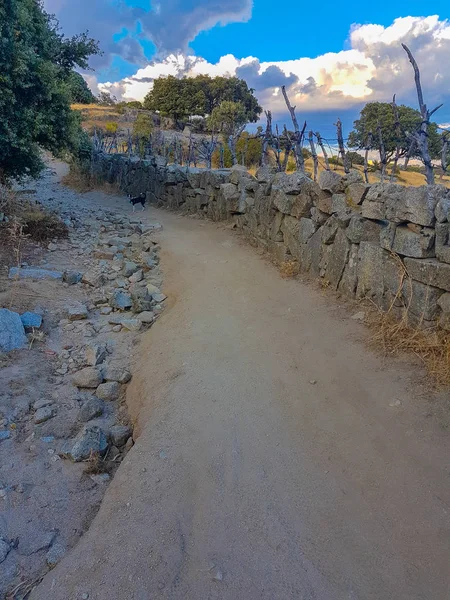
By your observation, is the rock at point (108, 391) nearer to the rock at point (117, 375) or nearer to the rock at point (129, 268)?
the rock at point (117, 375)

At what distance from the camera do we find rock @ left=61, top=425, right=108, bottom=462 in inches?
133

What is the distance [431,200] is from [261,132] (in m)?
8.99

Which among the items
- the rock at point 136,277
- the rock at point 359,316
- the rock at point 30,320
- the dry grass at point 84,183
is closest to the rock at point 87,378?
the rock at point 30,320

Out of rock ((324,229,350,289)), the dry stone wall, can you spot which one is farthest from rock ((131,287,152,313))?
rock ((324,229,350,289))

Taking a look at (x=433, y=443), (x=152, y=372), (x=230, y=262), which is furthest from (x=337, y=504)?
(x=230, y=262)

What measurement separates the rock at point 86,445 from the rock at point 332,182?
4.66 meters

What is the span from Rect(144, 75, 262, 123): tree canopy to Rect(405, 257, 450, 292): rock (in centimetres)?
4081

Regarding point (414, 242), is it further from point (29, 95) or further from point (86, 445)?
point (29, 95)

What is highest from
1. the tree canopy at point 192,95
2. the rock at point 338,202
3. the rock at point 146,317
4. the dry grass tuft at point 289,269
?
the tree canopy at point 192,95

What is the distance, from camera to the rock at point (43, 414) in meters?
3.80

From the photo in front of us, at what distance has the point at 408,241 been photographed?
462cm

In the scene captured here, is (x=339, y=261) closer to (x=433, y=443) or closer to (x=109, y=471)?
(x=433, y=443)

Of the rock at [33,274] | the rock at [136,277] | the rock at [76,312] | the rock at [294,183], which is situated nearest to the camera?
the rock at [76,312]

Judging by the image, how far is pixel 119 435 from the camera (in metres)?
3.66
